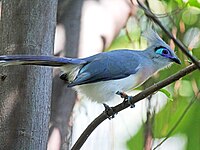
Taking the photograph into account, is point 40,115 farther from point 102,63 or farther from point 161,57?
point 161,57

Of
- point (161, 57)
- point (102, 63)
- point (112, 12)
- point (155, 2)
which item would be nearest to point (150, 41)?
point (161, 57)

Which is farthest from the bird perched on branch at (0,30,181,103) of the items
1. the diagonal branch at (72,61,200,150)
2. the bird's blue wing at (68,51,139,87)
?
the diagonal branch at (72,61,200,150)

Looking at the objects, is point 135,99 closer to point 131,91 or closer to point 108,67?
point 108,67

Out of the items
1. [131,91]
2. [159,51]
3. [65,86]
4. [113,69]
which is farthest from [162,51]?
[131,91]

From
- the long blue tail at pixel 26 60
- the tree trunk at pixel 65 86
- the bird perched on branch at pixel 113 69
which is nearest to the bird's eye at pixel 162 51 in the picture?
the bird perched on branch at pixel 113 69

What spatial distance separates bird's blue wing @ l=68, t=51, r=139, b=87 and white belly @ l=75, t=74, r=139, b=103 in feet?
0.05

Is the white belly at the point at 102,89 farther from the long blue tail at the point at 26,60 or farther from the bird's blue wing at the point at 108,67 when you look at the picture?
the long blue tail at the point at 26,60

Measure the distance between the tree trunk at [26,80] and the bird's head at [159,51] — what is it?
32 centimetres

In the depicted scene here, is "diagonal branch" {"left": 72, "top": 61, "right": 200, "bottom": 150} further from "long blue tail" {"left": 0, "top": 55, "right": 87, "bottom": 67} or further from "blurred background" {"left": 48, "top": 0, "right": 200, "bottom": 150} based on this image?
"blurred background" {"left": 48, "top": 0, "right": 200, "bottom": 150}

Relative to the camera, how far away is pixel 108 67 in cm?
129

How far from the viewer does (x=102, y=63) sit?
4.19 ft

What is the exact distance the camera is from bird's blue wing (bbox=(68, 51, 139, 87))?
1.22 meters

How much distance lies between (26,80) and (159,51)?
16.5 inches

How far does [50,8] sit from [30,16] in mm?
49
